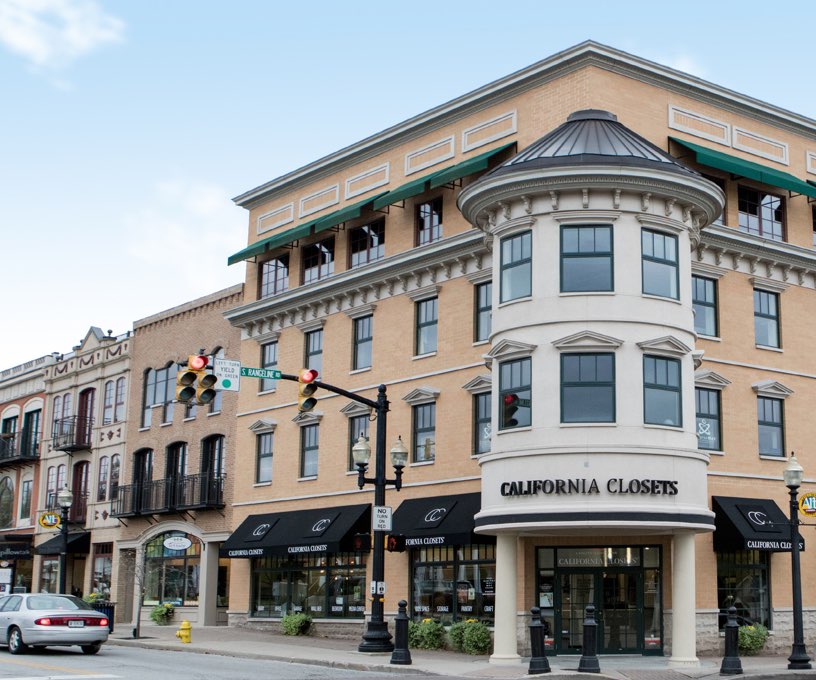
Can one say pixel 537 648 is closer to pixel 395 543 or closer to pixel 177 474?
pixel 395 543

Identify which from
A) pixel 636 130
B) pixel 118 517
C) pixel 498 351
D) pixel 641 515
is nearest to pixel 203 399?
pixel 498 351

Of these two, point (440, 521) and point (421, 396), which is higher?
point (421, 396)

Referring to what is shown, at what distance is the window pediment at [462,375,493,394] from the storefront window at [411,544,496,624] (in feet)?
12.9

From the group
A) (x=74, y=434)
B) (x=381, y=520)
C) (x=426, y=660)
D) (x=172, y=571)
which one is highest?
(x=74, y=434)

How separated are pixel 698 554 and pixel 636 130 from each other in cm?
1054

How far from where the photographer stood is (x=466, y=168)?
97.3 feet

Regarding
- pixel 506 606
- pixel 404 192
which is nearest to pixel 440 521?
pixel 506 606

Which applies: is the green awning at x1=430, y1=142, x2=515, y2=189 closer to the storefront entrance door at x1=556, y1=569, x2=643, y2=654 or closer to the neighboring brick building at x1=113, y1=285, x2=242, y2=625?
the storefront entrance door at x1=556, y1=569, x2=643, y2=654

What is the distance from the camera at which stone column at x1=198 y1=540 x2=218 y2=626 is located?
3850 centimetres

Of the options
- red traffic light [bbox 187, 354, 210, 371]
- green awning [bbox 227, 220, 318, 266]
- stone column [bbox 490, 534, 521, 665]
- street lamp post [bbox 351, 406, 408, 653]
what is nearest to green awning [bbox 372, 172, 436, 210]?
green awning [bbox 227, 220, 318, 266]

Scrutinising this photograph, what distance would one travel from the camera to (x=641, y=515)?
78.3 ft

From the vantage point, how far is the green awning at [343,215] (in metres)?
32.8

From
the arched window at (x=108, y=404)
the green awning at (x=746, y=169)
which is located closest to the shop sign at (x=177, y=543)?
the arched window at (x=108, y=404)

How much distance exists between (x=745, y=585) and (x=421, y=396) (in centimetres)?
957
